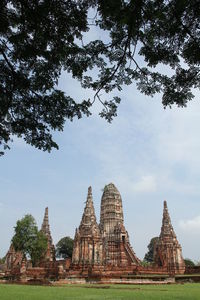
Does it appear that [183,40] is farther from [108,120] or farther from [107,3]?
[108,120]

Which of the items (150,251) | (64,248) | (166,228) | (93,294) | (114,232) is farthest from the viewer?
(150,251)

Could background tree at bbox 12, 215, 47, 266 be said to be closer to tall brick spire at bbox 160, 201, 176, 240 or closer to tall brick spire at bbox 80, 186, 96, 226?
tall brick spire at bbox 80, 186, 96, 226

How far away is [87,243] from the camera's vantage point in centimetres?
3616

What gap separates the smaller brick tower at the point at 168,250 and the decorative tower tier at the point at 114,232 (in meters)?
4.15

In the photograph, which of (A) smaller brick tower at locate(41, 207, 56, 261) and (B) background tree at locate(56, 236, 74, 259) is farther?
(B) background tree at locate(56, 236, 74, 259)

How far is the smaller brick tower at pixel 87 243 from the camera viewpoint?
116 feet

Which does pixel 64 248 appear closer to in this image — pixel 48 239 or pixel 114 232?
pixel 48 239

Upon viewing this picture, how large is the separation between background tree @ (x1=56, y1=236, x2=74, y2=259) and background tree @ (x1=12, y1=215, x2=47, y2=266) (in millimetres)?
29902

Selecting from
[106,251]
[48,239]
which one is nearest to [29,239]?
[48,239]

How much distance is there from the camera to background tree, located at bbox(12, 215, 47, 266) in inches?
1522

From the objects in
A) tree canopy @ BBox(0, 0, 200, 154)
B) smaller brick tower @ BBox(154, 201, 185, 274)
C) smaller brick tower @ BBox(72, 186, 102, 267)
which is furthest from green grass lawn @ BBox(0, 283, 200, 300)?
smaller brick tower @ BBox(154, 201, 185, 274)

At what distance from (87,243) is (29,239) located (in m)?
8.35

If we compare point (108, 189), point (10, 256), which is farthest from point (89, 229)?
point (10, 256)

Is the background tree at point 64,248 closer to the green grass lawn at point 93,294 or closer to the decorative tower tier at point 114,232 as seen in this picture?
the decorative tower tier at point 114,232
